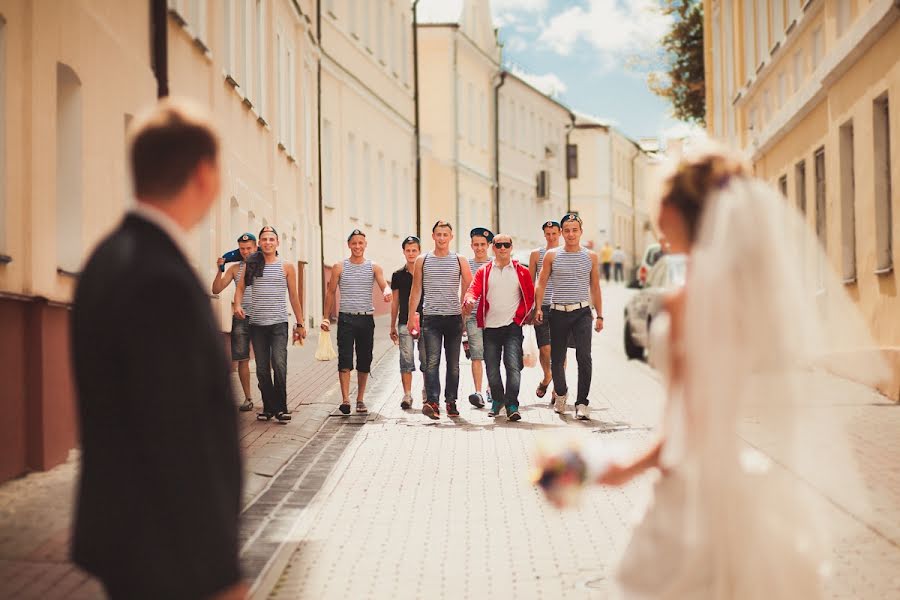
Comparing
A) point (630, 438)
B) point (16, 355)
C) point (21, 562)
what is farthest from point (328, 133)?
point (21, 562)

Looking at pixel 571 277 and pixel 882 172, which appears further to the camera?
pixel 882 172

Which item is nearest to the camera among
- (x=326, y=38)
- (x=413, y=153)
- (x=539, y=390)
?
(x=539, y=390)

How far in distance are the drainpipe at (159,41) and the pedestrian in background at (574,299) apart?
458 cm

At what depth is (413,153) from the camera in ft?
148

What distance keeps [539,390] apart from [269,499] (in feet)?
23.8

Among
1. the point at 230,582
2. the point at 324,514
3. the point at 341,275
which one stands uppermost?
the point at 341,275

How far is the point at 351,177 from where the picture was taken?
120 feet

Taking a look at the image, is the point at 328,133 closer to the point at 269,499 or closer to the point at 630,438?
the point at 630,438

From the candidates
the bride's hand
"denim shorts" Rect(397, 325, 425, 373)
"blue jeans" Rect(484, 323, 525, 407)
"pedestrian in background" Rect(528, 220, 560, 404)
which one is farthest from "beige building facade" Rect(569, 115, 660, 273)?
the bride's hand

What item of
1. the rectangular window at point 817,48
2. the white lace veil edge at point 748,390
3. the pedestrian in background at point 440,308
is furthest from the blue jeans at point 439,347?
the white lace veil edge at point 748,390

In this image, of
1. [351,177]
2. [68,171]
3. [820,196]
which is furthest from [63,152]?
[351,177]

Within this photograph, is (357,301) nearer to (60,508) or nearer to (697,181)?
(60,508)

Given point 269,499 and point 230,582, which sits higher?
point 230,582

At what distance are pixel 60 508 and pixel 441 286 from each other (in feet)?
20.8
